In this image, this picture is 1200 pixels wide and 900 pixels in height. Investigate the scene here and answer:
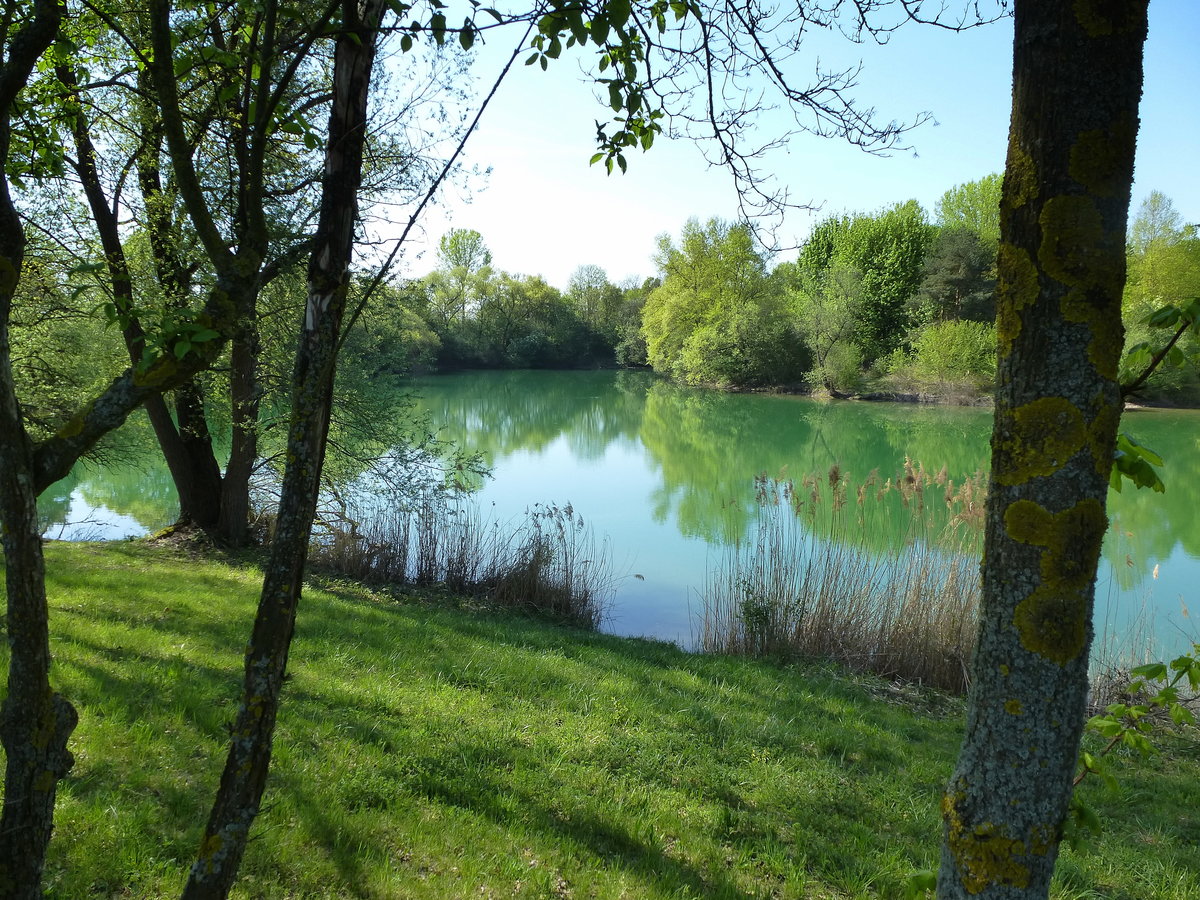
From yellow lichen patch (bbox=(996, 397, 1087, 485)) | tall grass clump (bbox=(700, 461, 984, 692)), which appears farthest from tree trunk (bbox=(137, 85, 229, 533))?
yellow lichen patch (bbox=(996, 397, 1087, 485))

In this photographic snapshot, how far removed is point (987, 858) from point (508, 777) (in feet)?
9.19

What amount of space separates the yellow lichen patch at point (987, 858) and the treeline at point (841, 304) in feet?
106

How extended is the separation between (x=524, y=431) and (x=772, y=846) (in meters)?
24.4

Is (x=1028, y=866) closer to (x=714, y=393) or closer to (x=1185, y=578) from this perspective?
(x=1185, y=578)

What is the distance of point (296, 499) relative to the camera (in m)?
1.80

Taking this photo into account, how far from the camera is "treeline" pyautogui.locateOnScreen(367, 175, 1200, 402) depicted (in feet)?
129

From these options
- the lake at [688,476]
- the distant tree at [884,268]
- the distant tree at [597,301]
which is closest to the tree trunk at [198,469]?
the lake at [688,476]

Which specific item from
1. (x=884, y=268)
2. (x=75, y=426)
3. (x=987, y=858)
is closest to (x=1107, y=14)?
(x=987, y=858)

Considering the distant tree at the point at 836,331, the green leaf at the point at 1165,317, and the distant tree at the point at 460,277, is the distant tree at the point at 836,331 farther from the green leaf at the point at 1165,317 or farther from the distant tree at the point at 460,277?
→ the green leaf at the point at 1165,317

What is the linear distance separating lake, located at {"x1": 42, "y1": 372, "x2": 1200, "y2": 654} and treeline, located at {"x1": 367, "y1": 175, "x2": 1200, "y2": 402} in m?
3.74

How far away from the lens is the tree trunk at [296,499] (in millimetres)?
1771

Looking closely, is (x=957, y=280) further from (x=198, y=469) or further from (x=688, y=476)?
(x=198, y=469)

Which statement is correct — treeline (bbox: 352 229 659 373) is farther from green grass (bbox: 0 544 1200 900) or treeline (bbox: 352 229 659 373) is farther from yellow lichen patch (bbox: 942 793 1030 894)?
yellow lichen patch (bbox: 942 793 1030 894)

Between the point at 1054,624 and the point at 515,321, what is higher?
the point at 515,321
